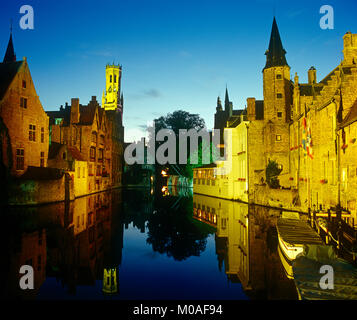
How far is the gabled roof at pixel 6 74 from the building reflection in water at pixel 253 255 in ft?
78.7

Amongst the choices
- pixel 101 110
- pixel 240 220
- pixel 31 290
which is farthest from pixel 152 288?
pixel 101 110

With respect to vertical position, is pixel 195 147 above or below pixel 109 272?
above

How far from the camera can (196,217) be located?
87.6ft

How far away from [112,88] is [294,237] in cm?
12916

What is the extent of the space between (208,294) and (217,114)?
95418mm

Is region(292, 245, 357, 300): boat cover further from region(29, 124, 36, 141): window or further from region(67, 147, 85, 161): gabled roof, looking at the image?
region(67, 147, 85, 161): gabled roof

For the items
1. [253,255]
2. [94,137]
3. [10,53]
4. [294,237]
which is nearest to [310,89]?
[294,237]

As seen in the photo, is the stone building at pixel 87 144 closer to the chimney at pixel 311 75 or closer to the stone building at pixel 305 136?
the stone building at pixel 305 136

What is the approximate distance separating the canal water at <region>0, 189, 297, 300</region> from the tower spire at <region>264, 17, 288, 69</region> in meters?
22.0

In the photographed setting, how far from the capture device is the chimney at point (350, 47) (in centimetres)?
2428

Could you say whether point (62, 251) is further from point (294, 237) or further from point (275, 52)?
point (275, 52)

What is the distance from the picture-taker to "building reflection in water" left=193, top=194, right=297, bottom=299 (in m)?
9.78

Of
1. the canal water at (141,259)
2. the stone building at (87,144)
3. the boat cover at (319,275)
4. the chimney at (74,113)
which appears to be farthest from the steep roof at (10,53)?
the boat cover at (319,275)
